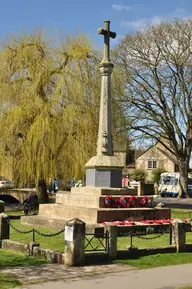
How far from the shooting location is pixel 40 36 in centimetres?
2702

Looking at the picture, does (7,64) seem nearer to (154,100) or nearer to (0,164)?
(0,164)

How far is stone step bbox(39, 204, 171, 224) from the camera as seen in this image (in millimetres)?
16141

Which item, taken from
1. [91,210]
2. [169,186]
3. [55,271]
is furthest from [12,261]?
[169,186]

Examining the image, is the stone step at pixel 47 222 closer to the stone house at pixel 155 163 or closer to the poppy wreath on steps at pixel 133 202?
the poppy wreath on steps at pixel 133 202

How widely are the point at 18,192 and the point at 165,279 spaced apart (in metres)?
25.0

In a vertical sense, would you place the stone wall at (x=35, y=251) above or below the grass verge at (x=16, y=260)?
above

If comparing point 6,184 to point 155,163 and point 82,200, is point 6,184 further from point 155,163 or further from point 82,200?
point 155,163

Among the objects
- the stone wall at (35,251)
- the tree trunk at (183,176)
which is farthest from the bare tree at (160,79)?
the stone wall at (35,251)

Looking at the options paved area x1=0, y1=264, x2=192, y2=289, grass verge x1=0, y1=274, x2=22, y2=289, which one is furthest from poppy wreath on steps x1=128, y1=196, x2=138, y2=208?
grass verge x1=0, y1=274, x2=22, y2=289

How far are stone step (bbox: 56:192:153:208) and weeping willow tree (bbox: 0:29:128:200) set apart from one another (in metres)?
6.29

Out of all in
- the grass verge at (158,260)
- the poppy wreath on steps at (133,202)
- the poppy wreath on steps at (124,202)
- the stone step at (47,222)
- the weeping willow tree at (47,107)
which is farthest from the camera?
the weeping willow tree at (47,107)

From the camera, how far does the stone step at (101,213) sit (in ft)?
53.0

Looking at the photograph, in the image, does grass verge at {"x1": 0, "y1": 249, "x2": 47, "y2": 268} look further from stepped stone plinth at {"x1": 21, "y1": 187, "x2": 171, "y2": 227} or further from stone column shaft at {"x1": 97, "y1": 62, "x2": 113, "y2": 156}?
stone column shaft at {"x1": 97, "y1": 62, "x2": 113, "y2": 156}

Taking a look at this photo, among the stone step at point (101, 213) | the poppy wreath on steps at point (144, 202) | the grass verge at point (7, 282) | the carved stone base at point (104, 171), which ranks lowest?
the grass verge at point (7, 282)
